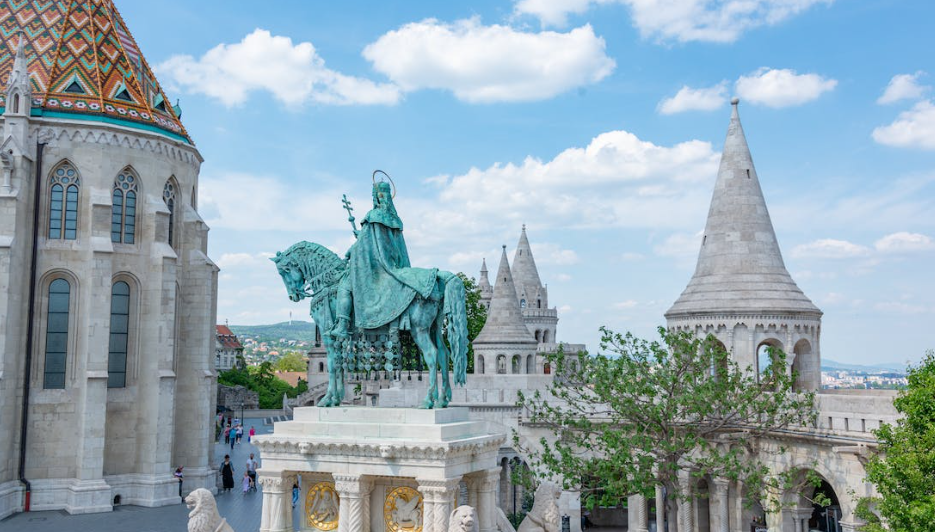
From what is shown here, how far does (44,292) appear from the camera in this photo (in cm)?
2330

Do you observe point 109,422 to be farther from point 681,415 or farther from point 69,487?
point 681,415

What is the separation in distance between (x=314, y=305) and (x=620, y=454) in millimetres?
8654

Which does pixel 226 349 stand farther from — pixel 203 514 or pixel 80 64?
pixel 203 514

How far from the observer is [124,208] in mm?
24469

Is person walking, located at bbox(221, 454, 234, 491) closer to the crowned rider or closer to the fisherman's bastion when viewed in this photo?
the fisherman's bastion

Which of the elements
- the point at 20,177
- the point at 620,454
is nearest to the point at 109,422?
the point at 20,177

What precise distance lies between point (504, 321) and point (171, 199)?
1529cm

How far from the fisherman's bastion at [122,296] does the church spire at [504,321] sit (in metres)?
8.41

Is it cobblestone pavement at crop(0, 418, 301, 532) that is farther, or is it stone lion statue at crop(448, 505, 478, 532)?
cobblestone pavement at crop(0, 418, 301, 532)

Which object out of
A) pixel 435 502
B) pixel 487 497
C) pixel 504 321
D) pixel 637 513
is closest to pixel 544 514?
pixel 487 497

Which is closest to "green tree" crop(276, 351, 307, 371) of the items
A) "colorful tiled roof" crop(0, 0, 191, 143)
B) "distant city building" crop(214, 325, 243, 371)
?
"distant city building" crop(214, 325, 243, 371)

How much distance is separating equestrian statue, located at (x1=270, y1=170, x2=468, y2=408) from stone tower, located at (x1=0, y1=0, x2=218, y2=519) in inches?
552

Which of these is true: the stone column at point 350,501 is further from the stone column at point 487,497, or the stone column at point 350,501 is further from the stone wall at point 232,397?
the stone wall at point 232,397

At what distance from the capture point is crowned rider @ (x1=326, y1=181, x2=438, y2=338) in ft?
35.7
